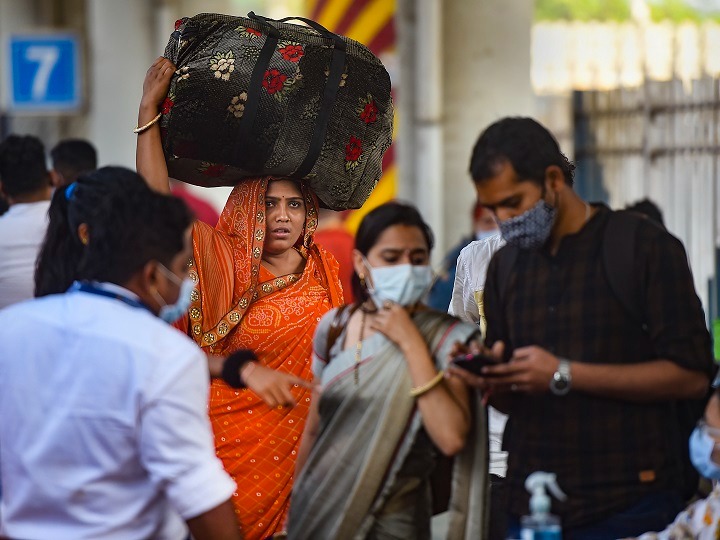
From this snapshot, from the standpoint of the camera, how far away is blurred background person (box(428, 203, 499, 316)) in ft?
25.3

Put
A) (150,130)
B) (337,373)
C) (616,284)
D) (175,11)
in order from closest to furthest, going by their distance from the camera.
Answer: (616,284)
(337,373)
(150,130)
(175,11)

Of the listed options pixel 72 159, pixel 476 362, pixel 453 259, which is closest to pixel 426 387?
pixel 476 362

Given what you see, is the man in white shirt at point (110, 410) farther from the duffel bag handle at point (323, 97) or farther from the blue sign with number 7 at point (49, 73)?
the blue sign with number 7 at point (49, 73)

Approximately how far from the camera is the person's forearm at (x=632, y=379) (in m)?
3.53

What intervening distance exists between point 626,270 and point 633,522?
2.23ft

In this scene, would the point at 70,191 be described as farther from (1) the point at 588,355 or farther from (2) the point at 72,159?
(2) the point at 72,159

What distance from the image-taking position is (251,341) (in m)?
5.23

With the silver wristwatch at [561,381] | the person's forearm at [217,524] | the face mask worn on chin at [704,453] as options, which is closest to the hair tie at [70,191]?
the person's forearm at [217,524]

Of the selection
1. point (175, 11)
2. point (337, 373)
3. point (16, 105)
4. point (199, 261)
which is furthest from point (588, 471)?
point (175, 11)

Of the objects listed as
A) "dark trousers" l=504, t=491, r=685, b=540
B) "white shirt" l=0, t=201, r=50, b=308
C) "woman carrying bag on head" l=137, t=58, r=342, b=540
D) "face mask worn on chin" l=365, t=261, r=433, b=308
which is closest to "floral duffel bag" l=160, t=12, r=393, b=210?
"woman carrying bag on head" l=137, t=58, r=342, b=540

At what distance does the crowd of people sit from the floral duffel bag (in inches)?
33.5

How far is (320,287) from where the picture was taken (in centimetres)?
551

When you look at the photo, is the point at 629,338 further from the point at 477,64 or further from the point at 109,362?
the point at 477,64

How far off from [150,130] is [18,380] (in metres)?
1.83
